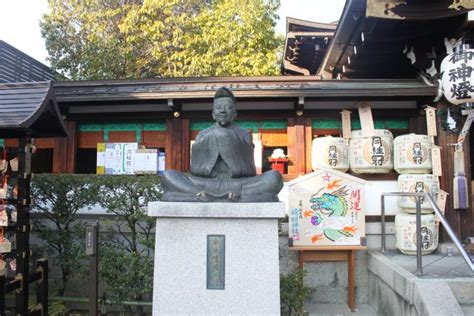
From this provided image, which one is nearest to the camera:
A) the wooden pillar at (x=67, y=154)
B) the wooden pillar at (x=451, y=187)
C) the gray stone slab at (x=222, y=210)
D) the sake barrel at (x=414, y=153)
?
the gray stone slab at (x=222, y=210)

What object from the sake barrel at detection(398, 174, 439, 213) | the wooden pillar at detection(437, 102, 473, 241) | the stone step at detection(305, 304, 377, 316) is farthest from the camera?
the wooden pillar at detection(437, 102, 473, 241)

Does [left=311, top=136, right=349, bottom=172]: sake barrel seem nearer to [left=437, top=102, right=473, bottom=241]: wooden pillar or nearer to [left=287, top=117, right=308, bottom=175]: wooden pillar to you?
[left=287, top=117, right=308, bottom=175]: wooden pillar

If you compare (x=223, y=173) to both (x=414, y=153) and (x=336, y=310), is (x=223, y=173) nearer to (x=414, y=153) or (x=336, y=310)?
(x=336, y=310)

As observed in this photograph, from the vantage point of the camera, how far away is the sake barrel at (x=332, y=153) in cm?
744

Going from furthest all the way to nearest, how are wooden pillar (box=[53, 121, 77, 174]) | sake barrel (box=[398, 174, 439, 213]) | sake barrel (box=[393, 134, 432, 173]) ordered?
wooden pillar (box=[53, 121, 77, 174]) < sake barrel (box=[393, 134, 432, 173]) < sake barrel (box=[398, 174, 439, 213])

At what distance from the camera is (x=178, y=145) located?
322 inches

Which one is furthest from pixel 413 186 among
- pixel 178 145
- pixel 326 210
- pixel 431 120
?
pixel 178 145

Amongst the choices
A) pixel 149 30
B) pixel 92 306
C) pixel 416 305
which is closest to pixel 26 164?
pixel 92 306

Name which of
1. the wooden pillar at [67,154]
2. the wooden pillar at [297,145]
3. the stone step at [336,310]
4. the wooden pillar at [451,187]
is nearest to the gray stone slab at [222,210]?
the stone step at [336,310]

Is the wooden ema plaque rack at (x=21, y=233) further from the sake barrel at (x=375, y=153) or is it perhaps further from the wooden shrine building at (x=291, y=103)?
the sake barrel at (x=375, y=153)

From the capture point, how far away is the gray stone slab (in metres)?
A: 3.92

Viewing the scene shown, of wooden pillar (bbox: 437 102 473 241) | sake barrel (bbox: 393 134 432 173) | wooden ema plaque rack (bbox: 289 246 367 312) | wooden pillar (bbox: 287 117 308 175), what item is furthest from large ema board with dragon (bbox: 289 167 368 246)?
wooden pillar (bbox: 437 102 473 241)

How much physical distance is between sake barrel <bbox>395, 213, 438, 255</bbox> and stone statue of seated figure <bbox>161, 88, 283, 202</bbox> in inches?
138

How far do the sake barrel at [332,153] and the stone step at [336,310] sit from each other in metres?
2.50
